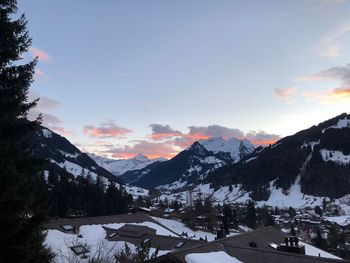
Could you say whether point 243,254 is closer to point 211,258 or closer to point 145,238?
point 211,258

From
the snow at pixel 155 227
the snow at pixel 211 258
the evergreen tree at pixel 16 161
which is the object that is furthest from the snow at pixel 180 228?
the evergreen tree at pixel 16 161

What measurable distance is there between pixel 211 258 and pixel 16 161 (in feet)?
51.9

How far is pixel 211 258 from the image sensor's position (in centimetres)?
2567

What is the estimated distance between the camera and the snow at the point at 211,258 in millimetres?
24714

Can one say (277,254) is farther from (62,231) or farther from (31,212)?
(62,231)

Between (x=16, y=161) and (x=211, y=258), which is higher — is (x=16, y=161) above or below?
above

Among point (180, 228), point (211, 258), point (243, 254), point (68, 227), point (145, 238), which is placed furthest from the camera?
point (180, 228)

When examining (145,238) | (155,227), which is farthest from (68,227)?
(145,238)

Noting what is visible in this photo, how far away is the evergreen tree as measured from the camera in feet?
40.0

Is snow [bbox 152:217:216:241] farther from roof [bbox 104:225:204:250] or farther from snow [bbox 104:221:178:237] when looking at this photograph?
roof [bbox 104:225:204:250]

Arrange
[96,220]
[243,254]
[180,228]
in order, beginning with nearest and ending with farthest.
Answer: [243,254] < [96,220] < [180,228]

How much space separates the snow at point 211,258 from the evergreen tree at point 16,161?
12227 millimetres

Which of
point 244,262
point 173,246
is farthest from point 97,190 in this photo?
point 244,262

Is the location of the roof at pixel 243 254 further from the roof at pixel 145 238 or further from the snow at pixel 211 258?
the roof at pixel 145 238
